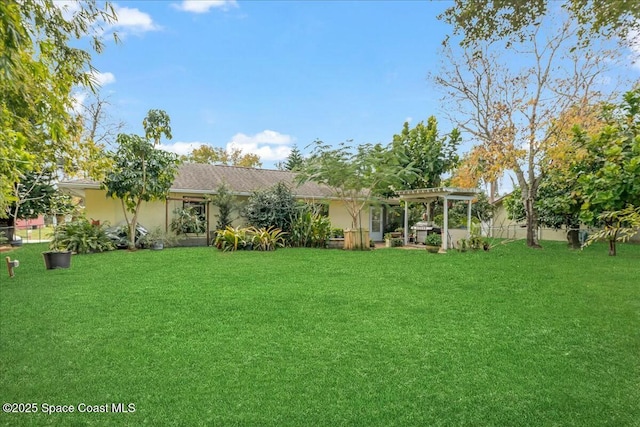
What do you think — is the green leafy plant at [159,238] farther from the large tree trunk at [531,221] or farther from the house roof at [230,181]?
the large tree trunk at [531,221]

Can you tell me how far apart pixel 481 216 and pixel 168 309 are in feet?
74.9

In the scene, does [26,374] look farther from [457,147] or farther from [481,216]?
[481,216]

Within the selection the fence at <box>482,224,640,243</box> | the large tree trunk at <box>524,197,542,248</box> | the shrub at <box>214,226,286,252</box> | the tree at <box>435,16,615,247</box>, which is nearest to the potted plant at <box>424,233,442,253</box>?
the tree at <box>435,16,615,247</box>

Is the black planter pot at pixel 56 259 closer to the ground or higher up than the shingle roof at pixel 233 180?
closer to the ground

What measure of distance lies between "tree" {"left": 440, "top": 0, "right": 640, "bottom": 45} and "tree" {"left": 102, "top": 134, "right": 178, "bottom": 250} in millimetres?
11339

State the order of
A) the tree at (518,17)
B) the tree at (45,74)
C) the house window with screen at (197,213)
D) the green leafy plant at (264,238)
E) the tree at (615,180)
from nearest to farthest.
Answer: the tree at (615,180), the tree at (518,17), the tree at (45,74), the green leafy plant at (264,238), the house window with screen at (197,213)

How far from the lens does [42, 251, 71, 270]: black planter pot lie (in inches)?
336

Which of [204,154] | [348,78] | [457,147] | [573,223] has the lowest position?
[573,223]

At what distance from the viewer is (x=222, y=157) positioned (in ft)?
119

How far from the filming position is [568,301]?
19.7 ft

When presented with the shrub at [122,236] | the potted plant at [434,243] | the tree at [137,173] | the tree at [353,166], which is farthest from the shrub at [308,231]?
the shrub at [122,236]

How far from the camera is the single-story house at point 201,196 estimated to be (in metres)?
14.1

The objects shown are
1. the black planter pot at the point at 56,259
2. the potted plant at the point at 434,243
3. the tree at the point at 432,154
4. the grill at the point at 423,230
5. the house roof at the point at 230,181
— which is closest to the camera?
the black planter pot at the point at 56,259

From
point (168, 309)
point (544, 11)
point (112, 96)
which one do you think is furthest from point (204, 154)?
point (544, 11)
